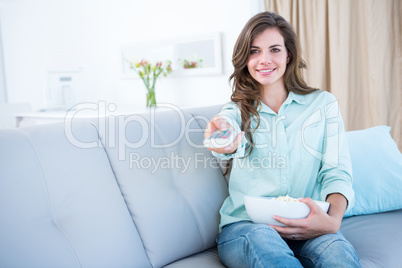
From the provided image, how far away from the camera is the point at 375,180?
176 cm

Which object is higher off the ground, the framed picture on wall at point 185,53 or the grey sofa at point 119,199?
the framed picture on wall at point 185,53

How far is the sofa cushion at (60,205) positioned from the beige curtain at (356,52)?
2073 mm

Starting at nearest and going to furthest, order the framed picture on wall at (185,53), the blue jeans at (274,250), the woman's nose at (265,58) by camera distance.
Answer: the blue jeans at (274,250)
the woman's nose at (265,58)
the framed picture on wall at (185,53)

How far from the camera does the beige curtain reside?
267cm

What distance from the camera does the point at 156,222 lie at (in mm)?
1421

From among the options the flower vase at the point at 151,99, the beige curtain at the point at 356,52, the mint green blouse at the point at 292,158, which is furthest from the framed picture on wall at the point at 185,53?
the mint green blouse at the point at 292,158

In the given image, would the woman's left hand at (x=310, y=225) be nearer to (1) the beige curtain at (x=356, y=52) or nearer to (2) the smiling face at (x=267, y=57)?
(2) the smiling face at (x=267, y=57)

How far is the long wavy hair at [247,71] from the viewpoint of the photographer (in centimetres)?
154

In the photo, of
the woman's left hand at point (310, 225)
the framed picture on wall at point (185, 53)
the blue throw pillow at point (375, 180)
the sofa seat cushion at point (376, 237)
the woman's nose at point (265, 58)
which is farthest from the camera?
the framed picture on wall at point (185, 53)

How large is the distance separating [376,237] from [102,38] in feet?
12.9

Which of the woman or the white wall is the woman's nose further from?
the white wall

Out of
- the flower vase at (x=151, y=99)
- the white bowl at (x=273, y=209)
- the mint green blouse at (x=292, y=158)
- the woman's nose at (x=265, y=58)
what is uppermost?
the woman's nose at (x=265, y=58)

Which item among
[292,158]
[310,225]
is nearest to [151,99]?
[292,158]

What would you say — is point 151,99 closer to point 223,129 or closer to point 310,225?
point 223,129
